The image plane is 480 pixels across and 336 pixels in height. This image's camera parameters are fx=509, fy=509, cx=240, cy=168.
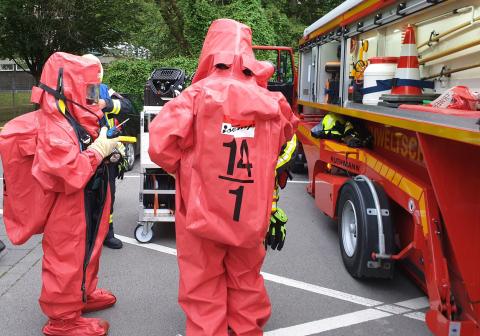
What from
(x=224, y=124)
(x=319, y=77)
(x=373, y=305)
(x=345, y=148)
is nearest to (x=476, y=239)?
(x=373, y=305)

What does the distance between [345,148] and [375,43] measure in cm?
119

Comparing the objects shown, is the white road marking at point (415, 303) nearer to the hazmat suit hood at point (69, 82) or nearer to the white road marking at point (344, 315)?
the white road marking at point (344, 315)

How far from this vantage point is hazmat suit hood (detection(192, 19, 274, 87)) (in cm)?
271

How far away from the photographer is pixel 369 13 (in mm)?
4777

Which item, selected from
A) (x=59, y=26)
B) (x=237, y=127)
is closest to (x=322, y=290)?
(x=237, y=127)

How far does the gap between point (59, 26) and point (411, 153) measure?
664 inches

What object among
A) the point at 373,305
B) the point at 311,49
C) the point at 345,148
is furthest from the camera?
the point at 311,49

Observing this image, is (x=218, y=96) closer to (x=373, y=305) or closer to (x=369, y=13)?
(x=373, y=305)

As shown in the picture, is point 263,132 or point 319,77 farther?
point 319,77

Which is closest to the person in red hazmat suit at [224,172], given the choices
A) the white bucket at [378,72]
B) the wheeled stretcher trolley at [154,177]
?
the white bucket at [378,72]

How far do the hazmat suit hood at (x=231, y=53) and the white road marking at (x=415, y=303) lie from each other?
7.20ft

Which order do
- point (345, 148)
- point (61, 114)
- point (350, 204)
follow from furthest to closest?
1. point (345, 148)
2. point (350, 204)
3. point (61, 114)

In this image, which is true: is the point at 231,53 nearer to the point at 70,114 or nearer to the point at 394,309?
the point at 70,114

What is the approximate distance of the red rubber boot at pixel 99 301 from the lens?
12.2ft
